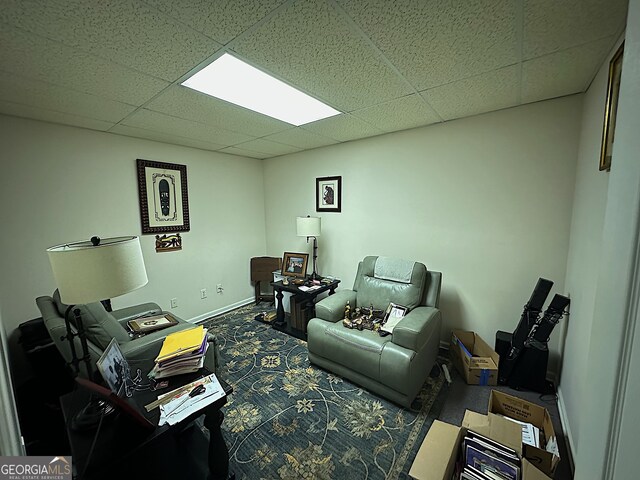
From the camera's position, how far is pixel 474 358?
2221 mm

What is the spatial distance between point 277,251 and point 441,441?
3260 millimetres

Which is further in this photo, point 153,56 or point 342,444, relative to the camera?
point 342,444

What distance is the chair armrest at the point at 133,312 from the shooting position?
2.43 meters

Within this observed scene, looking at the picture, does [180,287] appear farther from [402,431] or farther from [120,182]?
[402,431]

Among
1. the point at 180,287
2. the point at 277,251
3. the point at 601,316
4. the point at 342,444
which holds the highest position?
the point at 601,316

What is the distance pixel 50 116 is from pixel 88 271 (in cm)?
204

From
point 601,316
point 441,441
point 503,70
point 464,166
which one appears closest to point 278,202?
point 464,166

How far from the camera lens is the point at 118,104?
1.93 metres

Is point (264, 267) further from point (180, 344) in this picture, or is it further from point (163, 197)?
point (180, 344)

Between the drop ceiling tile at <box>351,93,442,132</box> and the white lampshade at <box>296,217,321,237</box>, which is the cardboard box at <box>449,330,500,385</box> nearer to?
the white lampshade at <box>296,217,321,237</box>

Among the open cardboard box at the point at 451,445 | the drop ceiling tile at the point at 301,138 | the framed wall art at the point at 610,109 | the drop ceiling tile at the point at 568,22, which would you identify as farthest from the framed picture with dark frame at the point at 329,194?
the open cardboard box at the point at 451,445

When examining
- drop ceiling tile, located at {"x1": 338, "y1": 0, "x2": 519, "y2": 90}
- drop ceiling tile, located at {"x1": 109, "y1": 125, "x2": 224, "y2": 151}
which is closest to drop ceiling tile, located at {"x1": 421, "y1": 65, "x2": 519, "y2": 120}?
drop ceiling tile, located at {"x1": 338, "y1": 0, "x2": 519, "y2": 90}

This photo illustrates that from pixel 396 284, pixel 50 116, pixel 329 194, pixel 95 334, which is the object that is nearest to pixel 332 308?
pixel 396 284

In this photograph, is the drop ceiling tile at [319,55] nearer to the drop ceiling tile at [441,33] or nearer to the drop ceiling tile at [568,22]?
the drop ceiling tile at [441,33]
